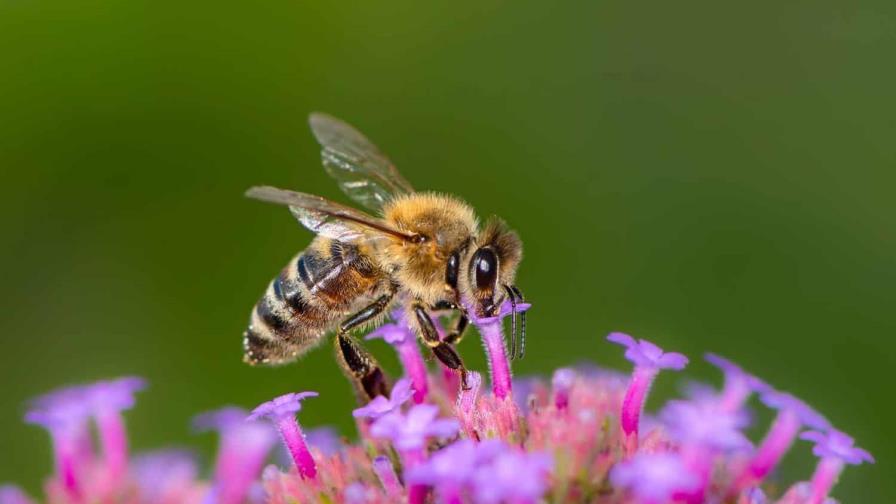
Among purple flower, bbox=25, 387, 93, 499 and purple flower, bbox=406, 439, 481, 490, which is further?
purple flower, bbox=25, 387, 93, 499

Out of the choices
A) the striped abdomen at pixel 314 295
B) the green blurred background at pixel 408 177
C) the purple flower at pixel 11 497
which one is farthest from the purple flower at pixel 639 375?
the green blurred background at pixel 408 177

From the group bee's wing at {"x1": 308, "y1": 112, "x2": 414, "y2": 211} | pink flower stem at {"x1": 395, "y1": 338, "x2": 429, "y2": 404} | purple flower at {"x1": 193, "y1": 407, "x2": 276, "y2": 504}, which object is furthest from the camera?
bee's wing at {"x1": 308, "y1": 112, "x2": 414, "y2": 211}

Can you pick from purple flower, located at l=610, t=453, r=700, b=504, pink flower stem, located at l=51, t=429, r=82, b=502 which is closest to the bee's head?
purple flower, located at l=610, t=453, r=700, b=504

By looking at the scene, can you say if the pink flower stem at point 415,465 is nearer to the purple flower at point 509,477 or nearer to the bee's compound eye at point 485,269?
the purple flower at point 509,477

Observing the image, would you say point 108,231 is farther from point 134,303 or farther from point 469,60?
point 469,60

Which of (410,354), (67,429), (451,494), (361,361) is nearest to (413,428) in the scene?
(451,494)

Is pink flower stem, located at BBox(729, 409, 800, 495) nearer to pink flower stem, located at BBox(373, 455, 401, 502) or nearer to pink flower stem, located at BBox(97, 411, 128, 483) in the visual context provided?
pink flower stem, located at BBox(373, 455, 401, 502)
